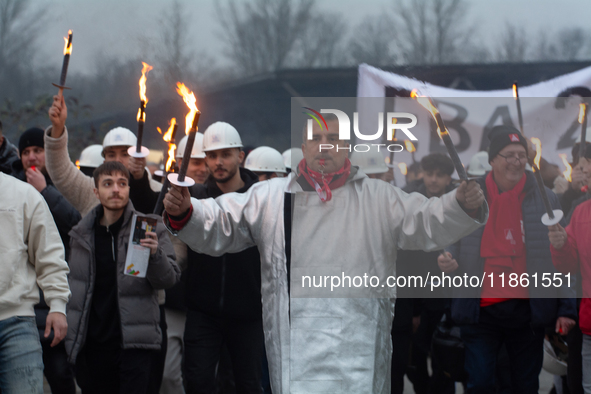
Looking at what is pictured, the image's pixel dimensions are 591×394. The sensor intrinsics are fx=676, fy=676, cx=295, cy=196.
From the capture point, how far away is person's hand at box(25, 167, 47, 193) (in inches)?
162

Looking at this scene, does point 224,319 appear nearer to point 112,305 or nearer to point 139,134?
point 112,305

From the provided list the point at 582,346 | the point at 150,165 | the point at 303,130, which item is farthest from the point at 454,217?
the point at 150,165

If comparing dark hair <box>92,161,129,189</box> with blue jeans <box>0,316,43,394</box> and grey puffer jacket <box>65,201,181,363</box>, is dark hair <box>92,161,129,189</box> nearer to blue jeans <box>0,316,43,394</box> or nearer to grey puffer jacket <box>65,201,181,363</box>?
grey puffer jacket <box>65,201,181,363</box>

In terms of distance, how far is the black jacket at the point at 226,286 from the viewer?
13.1ft

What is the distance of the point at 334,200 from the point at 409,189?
1.56ft

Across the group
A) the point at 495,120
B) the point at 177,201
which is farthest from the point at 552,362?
the point at 177,201

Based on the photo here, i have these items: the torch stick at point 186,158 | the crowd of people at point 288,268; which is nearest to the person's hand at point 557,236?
the crowd of people at point 288,268

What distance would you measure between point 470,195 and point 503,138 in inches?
34.0

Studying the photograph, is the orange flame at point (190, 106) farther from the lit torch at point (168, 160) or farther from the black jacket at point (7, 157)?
the black jacket at point (7, 157)

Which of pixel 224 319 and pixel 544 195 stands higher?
pixel 544 195

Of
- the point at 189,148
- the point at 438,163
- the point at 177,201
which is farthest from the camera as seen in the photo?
the point at 438,163

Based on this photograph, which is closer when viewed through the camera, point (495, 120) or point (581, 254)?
point (495, 120)

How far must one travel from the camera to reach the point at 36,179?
13.6 ft

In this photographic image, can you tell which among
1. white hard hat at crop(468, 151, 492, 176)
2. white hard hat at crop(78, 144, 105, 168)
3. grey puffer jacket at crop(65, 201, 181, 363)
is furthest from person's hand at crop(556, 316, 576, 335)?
white hard hat at crop(78, 144, 105, 168)
